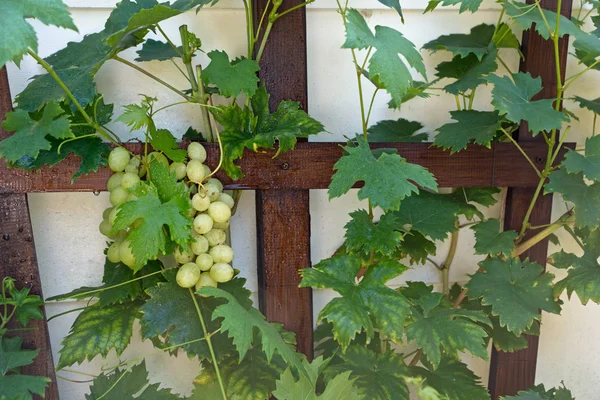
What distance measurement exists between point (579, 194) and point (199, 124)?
28.3 inches

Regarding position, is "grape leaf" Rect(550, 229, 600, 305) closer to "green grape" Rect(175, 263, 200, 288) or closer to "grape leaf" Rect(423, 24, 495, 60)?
"grape leaf" Rect(423, 24, 495, 60)

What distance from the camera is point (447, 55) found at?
3.68ft

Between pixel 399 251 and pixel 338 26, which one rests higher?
pixel 338 26

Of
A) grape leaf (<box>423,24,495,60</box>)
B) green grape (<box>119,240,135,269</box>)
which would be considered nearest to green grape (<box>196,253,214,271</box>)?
green grape (<box>119,240,135,269</box>)

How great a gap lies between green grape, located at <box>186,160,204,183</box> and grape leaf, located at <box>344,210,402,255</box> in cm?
27

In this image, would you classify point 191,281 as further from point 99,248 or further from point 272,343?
point 99,248

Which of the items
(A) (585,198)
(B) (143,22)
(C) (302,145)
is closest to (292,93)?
(C) (302,145)

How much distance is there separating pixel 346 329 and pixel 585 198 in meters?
0.50

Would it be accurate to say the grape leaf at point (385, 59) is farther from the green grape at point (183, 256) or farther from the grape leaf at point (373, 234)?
the green grape at point (183, 256)

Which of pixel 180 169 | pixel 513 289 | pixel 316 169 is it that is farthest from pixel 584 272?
pixel 180 169

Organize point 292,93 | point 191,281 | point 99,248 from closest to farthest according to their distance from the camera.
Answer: point 191,281 → point 292,93 → point 99,248

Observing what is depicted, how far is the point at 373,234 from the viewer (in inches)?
36.5

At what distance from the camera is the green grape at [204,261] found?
883 mm

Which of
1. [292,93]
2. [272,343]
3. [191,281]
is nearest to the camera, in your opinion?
[272,343]
